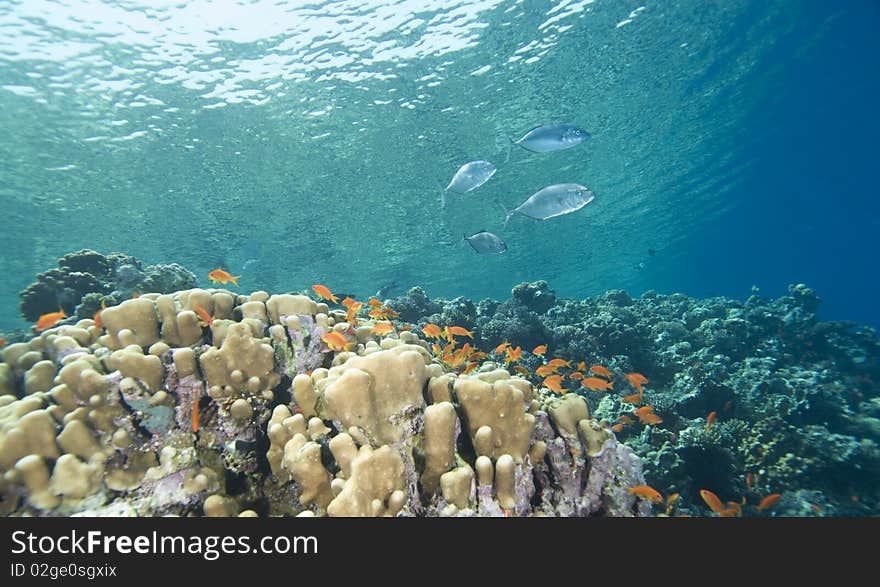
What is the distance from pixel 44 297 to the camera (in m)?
7.30

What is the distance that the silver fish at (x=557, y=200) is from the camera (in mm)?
7148

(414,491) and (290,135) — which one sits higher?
(290,135)

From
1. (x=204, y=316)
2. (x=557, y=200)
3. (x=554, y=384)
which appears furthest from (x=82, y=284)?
(x=557, y=200)

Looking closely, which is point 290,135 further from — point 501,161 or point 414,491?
point 414,491

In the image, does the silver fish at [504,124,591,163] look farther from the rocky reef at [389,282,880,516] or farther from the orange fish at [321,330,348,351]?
the orange fish at [321,330,348,351]

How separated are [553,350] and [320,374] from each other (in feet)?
22.6

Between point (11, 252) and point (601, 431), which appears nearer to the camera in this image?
point (601, 431)

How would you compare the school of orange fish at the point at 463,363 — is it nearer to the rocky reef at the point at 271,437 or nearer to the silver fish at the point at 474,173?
the rocky reef at the point at 271,437

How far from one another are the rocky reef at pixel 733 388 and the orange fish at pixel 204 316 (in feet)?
15.8

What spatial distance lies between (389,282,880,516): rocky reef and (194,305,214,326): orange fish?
4826mm

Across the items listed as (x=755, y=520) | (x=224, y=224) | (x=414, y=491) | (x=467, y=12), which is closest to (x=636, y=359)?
(x=755, y=520)

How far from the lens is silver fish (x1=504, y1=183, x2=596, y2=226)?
7.15 m

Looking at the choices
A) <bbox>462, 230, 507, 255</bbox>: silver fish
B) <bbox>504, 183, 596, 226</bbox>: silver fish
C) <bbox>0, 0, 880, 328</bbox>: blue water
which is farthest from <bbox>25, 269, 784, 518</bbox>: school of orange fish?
<bbox>0, 0, 880, 328</bbox>: blue water

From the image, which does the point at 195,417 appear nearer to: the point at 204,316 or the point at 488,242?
the point at 204,316
